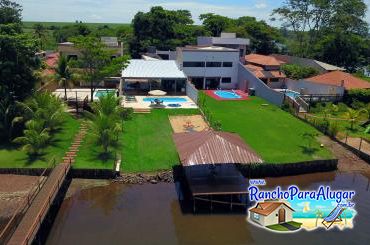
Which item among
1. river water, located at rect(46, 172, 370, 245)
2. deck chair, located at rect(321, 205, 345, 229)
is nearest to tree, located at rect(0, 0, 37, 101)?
river water, located at rect(46, 172, 370, 245)

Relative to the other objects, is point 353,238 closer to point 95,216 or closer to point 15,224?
point 95,216

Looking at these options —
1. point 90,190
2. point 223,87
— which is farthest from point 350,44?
point 90,190

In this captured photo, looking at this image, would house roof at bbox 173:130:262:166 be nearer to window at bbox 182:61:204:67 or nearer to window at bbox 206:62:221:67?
window at bbox 182:61:204:67

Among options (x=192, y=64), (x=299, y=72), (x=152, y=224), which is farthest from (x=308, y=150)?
(x=192, y=64)

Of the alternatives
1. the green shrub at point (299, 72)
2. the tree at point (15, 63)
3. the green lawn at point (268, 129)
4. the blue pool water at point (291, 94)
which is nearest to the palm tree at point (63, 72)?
the tree at point (15, 63)

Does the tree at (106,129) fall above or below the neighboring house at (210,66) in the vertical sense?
below

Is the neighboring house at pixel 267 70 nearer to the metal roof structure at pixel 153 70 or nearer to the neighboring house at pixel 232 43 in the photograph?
the neighboring house at pixel 232 43

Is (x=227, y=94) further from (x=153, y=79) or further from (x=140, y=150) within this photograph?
(x=140, y=150)
